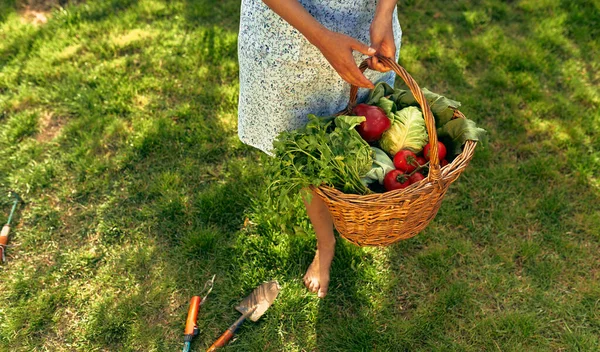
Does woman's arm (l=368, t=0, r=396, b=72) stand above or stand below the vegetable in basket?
above

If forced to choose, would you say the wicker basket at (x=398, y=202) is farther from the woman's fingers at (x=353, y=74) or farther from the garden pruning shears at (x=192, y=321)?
the garden pruning shears at (x=192, y=321)

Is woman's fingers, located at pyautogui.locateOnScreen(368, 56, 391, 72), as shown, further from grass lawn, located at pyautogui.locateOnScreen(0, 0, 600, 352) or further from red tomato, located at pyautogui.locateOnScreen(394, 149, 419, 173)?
grass lawn, located at pyautogui.locateOnScreen(0, 0, 600, 352)

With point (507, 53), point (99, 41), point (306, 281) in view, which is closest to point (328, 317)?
point (306, 281)

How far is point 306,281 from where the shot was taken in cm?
264

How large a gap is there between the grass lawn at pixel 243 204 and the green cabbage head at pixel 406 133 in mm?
603

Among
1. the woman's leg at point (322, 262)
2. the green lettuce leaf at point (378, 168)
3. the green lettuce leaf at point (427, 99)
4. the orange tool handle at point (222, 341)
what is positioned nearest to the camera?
the green lettuce leaf at point (378, 168)

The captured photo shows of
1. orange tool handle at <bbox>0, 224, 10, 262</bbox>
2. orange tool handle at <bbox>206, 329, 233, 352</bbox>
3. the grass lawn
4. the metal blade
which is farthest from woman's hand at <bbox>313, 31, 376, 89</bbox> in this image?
orange tool handle at <bbox>0, 224, 10, 262</bbox>

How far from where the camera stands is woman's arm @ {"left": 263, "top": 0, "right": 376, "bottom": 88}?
165 centimetres

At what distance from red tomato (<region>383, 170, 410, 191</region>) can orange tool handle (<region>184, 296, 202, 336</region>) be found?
1304 mm

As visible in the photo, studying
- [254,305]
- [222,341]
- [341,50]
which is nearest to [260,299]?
[254,305]

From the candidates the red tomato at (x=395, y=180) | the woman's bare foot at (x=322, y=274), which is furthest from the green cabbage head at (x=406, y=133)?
the woman's bare foot at (x=322, y=274)

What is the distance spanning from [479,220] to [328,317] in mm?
1170

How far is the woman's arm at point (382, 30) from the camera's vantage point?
1800 millimetres

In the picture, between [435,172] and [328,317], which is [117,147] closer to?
[328,317]
